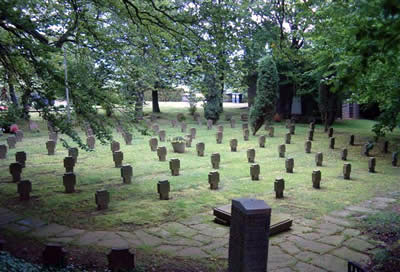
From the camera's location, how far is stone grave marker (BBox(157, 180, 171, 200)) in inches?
303

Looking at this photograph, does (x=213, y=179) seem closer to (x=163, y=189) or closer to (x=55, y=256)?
(x=163, y=189)

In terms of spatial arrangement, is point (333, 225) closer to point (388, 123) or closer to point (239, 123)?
point (388, 123)

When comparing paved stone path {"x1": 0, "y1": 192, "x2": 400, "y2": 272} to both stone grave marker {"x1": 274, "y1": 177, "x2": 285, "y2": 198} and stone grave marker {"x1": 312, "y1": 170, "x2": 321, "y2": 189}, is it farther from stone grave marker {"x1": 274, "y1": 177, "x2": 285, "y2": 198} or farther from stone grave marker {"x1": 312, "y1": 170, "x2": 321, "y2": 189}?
stone grave marker {"x1": 312, "y1": 170, "x2": 321, "y2": 189}

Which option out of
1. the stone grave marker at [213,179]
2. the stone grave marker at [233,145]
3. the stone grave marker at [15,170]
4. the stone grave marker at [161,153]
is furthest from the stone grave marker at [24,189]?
the stone grave marker at [233,145]

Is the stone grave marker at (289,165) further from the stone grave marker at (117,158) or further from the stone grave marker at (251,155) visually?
the stone grave marker at (117,158)

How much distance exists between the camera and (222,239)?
18.3 ft

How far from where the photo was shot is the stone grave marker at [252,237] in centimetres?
381

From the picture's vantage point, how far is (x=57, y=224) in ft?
20.3

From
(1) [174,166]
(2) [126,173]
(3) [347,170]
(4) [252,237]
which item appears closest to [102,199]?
(2) [126,173]

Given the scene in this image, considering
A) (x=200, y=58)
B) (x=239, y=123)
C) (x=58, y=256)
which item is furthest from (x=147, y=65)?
(x=239, y=123)

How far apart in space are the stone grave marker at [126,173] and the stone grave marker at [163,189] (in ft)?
5.41

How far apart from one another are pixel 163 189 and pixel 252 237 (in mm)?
4139

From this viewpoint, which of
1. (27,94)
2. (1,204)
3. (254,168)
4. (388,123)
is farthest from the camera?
(254,168)

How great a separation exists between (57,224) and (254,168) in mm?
5424
